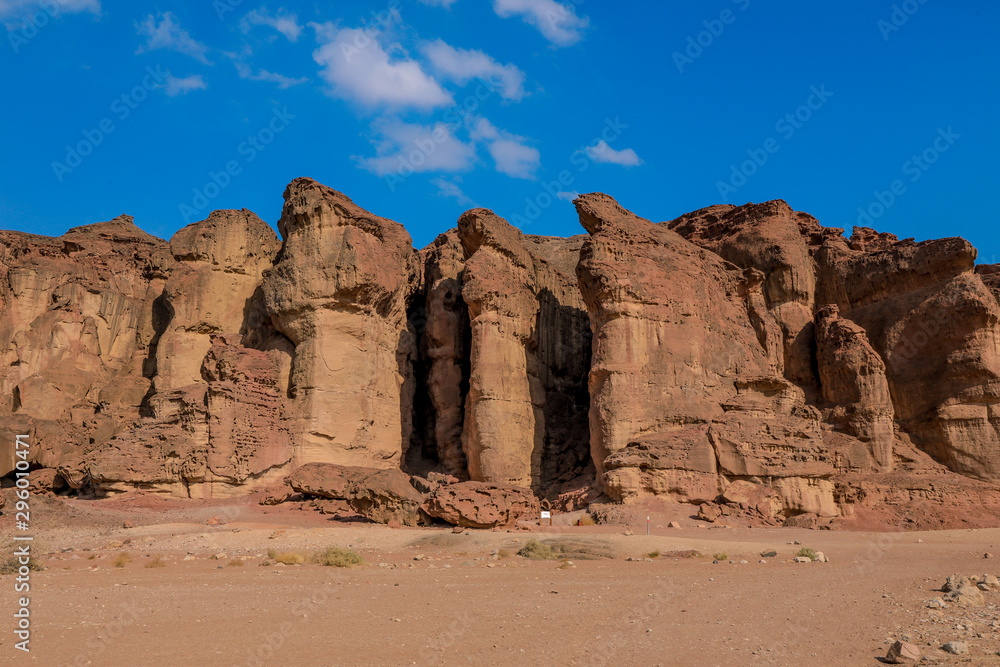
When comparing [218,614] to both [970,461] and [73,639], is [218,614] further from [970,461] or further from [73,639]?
[970,461]

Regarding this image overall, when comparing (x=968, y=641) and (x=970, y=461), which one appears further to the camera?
(x=970, y=461)

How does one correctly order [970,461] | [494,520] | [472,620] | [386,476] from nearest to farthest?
[472,620] → [494,520] → [386,476] → [970,461]

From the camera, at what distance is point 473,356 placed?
95.2 ft

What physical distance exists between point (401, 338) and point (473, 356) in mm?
3399

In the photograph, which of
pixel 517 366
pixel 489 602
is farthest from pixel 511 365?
pixel 489 602

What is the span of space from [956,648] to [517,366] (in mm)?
23421

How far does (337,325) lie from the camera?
27766 millimetres

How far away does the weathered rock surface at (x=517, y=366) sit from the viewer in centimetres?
2820

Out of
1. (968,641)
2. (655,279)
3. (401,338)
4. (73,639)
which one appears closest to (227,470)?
(401,338)

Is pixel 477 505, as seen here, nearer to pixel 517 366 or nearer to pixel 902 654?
pixel 517 366

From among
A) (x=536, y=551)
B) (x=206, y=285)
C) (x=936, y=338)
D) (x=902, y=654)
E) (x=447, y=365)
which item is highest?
(x=206, y=285)

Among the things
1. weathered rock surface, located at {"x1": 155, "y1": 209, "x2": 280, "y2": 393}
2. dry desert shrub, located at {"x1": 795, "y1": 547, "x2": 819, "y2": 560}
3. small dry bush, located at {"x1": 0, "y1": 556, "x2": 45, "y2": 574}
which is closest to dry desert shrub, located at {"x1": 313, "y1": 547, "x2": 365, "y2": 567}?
small dry bush, located at {"x1": 0, "y1": 556, "x2": 45, "y2": 574}

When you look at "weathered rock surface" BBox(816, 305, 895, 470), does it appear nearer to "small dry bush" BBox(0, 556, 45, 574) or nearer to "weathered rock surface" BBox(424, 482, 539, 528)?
"weathered rock surface" BBox(424, 482, 539, 528)

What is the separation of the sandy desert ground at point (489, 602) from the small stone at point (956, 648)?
135 millimetres
